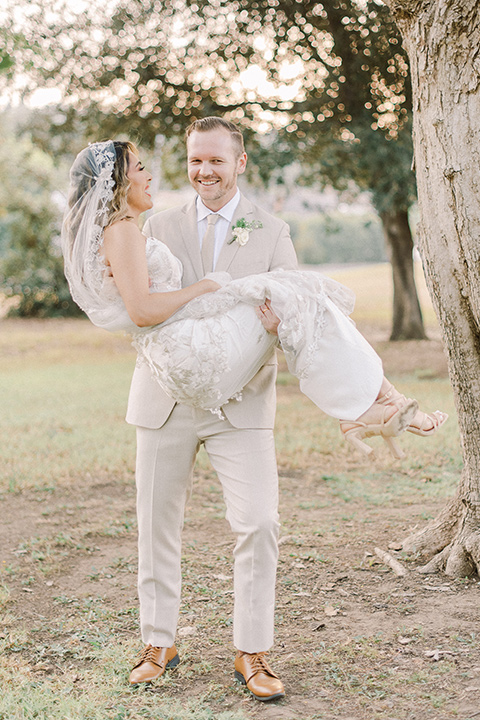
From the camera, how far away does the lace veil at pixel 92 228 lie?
3.08m

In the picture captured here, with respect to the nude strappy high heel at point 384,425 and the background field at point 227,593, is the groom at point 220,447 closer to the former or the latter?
the background field at point 227,593

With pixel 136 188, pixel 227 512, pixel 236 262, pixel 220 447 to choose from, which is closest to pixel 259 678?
pixel 227 512

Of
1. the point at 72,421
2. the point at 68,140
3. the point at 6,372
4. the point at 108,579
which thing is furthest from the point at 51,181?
the point at 108,579

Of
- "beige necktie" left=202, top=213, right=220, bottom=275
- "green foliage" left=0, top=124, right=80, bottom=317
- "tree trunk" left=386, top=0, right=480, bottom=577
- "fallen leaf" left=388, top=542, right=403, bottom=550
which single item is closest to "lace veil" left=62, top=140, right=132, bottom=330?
"beige necktie" left=202, top=213, right=220, bottom=275

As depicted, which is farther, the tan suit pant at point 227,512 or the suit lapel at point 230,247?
the suit lapel at point 230,247

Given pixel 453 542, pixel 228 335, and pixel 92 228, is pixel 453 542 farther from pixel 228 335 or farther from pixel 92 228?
pixel 92 228

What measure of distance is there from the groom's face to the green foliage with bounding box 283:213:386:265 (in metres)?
31.8

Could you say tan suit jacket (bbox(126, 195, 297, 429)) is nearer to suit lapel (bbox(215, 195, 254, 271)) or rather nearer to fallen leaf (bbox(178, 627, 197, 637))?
suit lapel (bbox(215, 195, 254, 271))

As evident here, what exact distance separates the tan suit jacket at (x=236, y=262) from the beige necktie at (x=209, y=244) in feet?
0.09

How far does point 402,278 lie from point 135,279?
14.1m

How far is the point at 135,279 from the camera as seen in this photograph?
9.82 ft

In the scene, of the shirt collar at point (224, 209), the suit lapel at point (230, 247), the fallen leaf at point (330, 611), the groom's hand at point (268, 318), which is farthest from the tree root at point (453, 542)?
the shirt collar at point (224, 209)

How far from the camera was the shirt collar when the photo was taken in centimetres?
332

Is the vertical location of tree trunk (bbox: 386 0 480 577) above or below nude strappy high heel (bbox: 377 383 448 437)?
above
